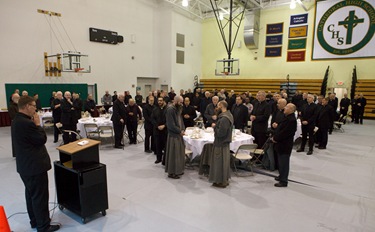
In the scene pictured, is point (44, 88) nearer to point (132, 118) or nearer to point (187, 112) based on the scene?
point (132, 118)

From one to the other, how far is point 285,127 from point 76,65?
10669 millimetres

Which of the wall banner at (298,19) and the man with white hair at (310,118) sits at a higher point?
the wall banner at (298,19)

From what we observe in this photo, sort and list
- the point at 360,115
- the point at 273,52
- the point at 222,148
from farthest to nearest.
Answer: the point at 273,52, the point at 360,115, the point at 222,148

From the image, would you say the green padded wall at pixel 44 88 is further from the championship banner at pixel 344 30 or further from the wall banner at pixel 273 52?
the championship banner at pixel 344 30

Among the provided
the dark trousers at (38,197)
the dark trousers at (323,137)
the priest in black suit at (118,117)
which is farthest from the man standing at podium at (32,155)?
the dark trousers at (323,137)

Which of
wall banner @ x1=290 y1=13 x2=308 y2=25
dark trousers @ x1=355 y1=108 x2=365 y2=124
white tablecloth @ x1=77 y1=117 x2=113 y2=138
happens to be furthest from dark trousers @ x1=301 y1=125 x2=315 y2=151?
wall banner @ x1=290 y1=13 x2=308 y2=25

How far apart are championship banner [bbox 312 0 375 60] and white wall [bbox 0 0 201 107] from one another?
8.71 meters

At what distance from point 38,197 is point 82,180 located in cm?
54

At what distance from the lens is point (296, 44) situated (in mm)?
15219

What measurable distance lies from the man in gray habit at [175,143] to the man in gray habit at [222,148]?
75cm

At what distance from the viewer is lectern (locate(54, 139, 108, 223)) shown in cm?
329

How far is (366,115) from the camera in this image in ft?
44.7

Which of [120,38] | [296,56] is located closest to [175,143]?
[120,38]

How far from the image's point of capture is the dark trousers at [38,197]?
9.76ft
